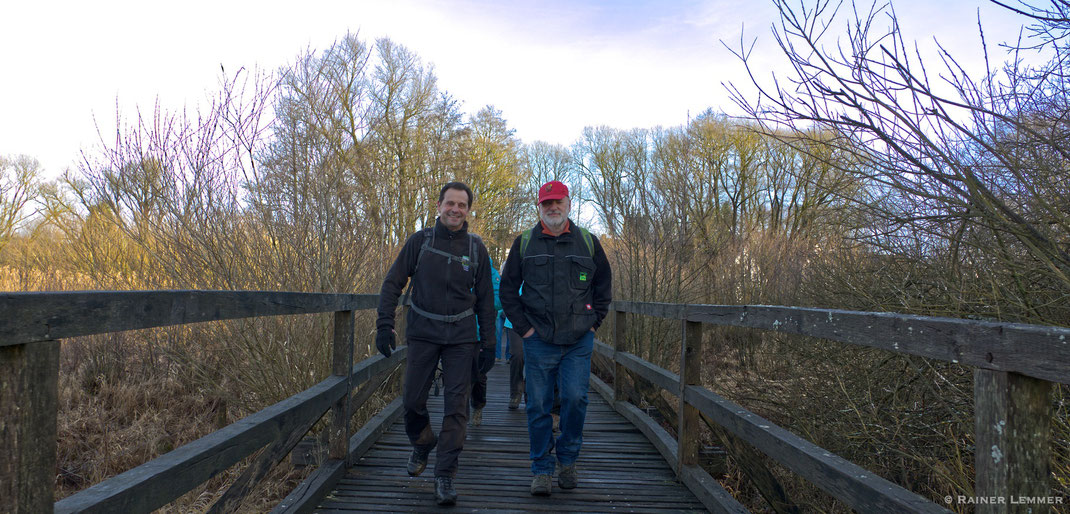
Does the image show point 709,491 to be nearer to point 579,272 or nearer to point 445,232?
point 579,272

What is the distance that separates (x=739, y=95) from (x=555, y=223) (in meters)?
1.25

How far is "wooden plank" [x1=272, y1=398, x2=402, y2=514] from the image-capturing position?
328 cm

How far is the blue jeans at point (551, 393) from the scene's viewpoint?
388cm

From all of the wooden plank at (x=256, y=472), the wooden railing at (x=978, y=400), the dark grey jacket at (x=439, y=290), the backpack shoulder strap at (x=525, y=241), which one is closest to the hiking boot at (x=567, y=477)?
the dark grey jacket at (x=439, y=290)

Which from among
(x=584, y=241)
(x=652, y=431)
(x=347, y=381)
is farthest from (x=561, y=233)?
(x=652, y=431)

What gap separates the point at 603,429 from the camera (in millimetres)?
5613

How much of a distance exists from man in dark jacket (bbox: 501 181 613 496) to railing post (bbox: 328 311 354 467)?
104cm

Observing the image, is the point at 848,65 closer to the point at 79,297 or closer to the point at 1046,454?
the point at 1046,454

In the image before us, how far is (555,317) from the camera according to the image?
381 cm

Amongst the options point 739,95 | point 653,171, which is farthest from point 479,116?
point 739,95

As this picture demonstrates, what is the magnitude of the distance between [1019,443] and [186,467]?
2.22 meters

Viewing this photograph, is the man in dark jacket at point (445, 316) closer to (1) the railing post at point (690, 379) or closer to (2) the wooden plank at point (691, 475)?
(1) the railing post at point (690, 379)

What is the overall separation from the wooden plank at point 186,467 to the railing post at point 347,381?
2.47ft

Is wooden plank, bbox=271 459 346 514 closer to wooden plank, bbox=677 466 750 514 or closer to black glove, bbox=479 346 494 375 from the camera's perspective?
black glove, bbox=479 346 494 375
